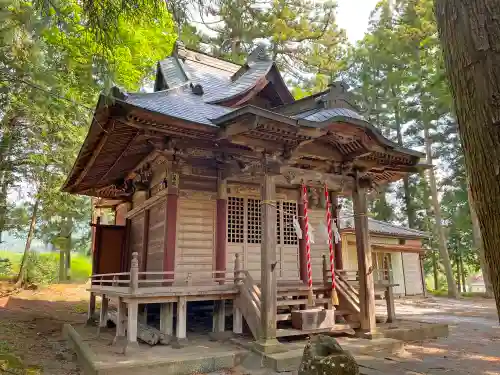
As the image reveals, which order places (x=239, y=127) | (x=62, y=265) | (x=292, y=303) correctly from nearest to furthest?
(x=239, y=127), (x=292, y=303), (x=62, y=265)

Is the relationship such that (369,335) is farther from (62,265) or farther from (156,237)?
(62,265)

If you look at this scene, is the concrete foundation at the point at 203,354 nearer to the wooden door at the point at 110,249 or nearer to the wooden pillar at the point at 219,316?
the wooden pillar at the point at 219,316

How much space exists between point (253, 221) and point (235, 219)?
1.69 feet

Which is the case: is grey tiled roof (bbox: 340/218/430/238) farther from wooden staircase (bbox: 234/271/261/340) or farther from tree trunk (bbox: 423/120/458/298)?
wooden staircase (bbox: 234/271/261/340)

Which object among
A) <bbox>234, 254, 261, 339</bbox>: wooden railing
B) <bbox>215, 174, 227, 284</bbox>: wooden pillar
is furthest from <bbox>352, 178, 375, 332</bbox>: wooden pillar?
<bbox>215, 174, 227, 284</bbox>: wooden pillar

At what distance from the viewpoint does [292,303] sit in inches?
290

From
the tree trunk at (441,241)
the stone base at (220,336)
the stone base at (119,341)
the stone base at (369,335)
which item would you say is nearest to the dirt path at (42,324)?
the stone base at (119,341)

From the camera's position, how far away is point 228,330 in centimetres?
809

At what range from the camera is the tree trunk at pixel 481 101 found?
1.92 m

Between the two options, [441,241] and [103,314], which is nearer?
[103,314]

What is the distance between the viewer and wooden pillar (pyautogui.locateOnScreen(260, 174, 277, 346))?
640 cm

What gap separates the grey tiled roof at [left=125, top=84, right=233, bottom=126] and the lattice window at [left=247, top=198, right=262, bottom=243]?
2.44 meters

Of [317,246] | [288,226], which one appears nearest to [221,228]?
[288,226]

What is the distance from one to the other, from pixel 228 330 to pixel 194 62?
340 inches
